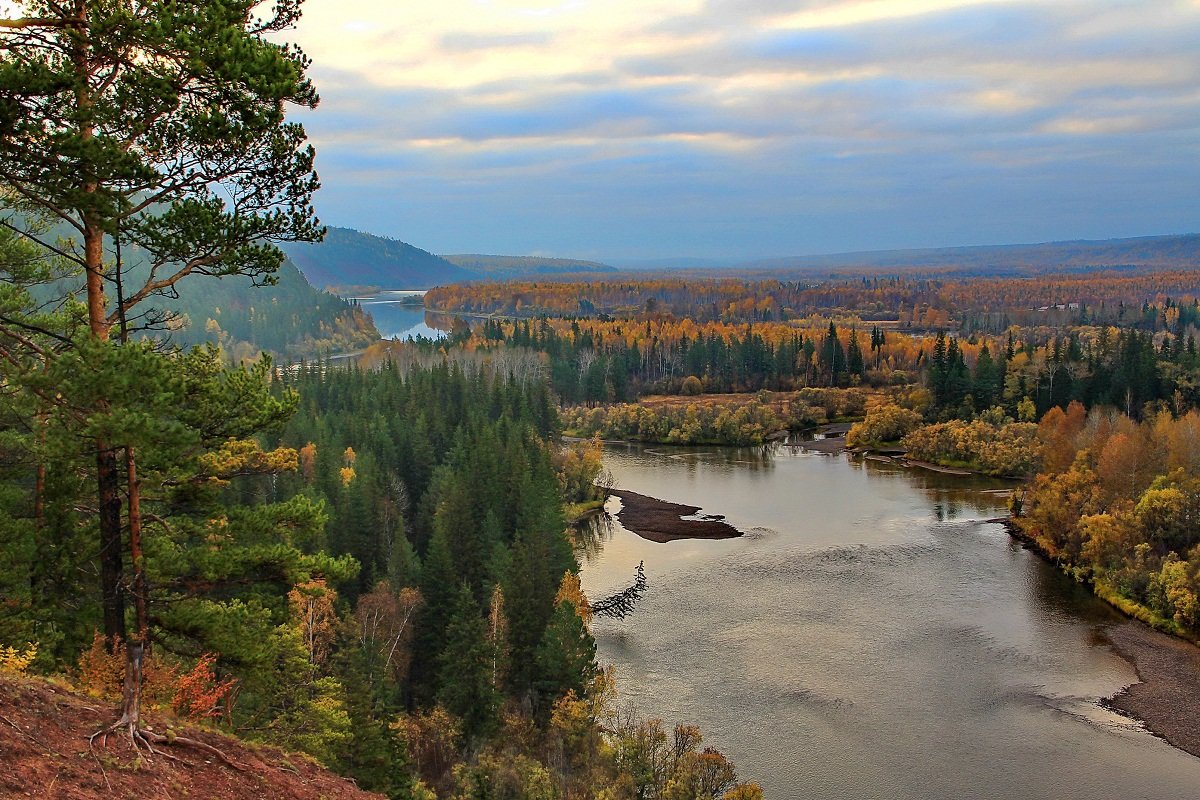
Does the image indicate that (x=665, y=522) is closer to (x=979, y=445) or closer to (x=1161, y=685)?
(x=1161, y=685)

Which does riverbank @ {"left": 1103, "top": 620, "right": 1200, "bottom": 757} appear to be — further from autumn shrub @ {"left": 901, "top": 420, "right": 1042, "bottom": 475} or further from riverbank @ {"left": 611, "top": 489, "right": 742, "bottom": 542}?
autumn shrub @ {"left": 901, "top": 420, "right": 1042, "bottom": 475}

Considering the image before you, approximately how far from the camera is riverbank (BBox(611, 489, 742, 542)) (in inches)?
2330

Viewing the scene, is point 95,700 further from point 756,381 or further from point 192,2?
point 756,381

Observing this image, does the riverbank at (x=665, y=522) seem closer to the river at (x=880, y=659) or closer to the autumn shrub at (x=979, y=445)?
the river at (x=880, y=659)

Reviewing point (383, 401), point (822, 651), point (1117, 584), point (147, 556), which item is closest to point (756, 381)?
point (383, 401)

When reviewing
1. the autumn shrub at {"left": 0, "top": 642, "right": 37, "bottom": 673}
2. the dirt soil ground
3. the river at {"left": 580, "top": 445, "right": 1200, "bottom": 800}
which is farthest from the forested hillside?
the dirt soil ground

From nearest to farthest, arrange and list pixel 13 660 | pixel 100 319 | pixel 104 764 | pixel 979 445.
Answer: pixel 104 764, pixel 13 660, pixel 100 319, pixel 979 445

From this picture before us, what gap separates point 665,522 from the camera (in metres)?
62.5

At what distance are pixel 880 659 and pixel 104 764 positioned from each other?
3357 centimetres

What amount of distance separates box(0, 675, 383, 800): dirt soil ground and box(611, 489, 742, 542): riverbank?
46.6 meters

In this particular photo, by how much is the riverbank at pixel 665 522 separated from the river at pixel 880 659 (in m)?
1.30

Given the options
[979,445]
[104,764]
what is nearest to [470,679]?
[104,764]

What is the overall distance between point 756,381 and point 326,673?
98.4 metres

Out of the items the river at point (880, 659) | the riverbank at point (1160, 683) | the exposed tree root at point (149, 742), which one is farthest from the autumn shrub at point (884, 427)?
the exposed tree root at point (149, 742)
